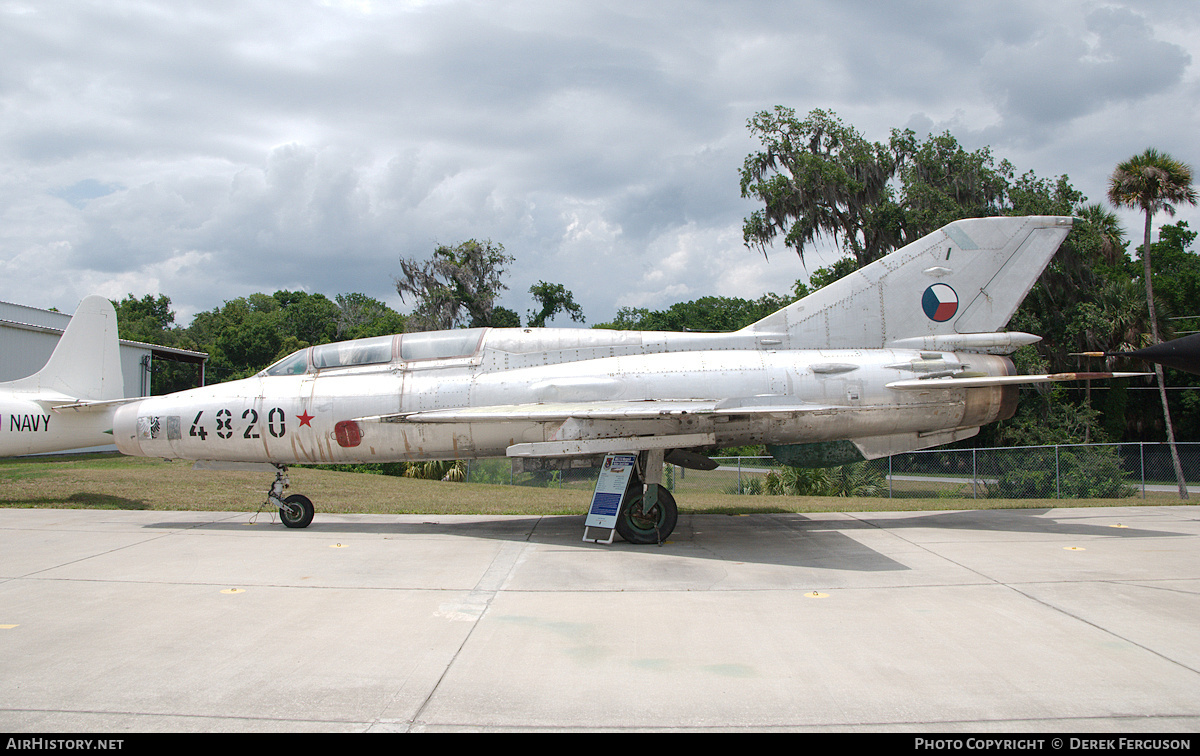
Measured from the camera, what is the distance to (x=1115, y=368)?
112ft

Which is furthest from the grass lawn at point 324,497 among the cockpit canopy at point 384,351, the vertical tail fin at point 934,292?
the vertical tail fin at point 934,292

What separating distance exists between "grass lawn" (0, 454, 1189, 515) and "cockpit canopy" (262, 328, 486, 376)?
3178mm

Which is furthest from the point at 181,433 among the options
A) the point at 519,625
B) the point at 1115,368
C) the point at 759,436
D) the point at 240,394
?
the point at 1115,368

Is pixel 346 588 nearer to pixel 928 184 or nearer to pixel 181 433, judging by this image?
pixel 181 433

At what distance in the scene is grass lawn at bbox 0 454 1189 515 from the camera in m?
12.8

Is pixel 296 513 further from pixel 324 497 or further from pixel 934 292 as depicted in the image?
pixel 934 292

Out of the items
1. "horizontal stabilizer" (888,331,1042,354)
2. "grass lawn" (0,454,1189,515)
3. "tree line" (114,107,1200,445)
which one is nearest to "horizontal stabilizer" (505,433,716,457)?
"grass lawn" (0,454,1189,515)

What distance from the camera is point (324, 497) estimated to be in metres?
14.5

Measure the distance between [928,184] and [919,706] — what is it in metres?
31.7

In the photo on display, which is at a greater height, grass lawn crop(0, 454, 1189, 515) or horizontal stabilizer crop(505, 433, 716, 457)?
horizontal stabilizer crop(505, 433, 716, 457)

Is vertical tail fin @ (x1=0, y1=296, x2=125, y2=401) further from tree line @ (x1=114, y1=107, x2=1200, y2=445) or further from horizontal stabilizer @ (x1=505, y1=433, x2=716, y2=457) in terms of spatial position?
tree line @ (x1=114, y1=107, x2=1200, y2=445)

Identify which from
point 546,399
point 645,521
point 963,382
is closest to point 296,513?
point 546,399

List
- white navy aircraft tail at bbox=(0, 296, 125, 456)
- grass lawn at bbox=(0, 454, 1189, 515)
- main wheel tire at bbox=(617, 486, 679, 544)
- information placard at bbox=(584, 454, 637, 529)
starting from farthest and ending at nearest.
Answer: grass lawn at bbox=(0, 454, 1189, 515), white navy aircraft tail at bbox=(0, 296, 125, 456), main wheel tire at bbox=(617, 486, 679, 544), information placard at bbox=(584, 454, 637, 529)

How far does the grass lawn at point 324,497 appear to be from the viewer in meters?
12.8
